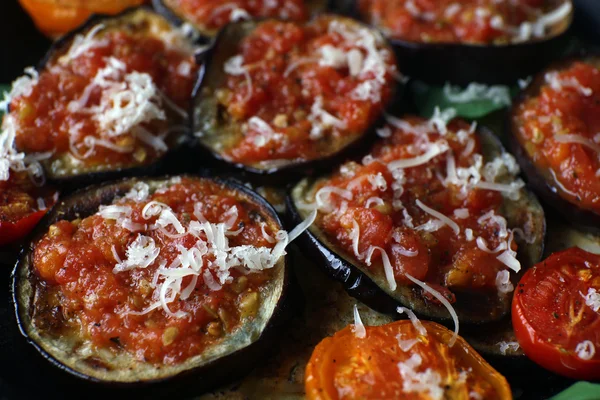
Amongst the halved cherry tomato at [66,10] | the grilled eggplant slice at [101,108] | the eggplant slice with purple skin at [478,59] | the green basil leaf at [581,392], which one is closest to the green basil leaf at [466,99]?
the eggplant slice with purple skin at [478,59]

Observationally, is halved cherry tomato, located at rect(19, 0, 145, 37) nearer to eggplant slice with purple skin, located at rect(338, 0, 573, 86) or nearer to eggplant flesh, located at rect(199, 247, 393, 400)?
eggplant slice with purple skin, located at rect(338, 0, 573, 86)

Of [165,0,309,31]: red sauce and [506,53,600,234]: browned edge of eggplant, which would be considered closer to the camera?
[506,53,600,234]: browned edge of eggplant

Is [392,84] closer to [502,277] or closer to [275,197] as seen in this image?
[275,197]

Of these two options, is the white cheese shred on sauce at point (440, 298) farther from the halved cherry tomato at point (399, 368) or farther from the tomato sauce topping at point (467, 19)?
the tomato sauce topping at point (467, 19)

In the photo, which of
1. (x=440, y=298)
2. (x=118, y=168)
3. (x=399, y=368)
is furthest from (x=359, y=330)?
(x=118, y=168)

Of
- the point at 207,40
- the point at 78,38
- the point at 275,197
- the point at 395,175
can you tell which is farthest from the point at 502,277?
the point at 78,38

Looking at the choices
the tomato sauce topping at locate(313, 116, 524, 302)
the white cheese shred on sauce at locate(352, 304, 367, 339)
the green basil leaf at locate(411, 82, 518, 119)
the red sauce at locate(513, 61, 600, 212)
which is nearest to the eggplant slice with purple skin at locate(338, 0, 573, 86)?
the green basil leaf at locate(411, 82, 518, 119)

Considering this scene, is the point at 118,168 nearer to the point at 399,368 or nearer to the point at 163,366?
the point at 163,366
